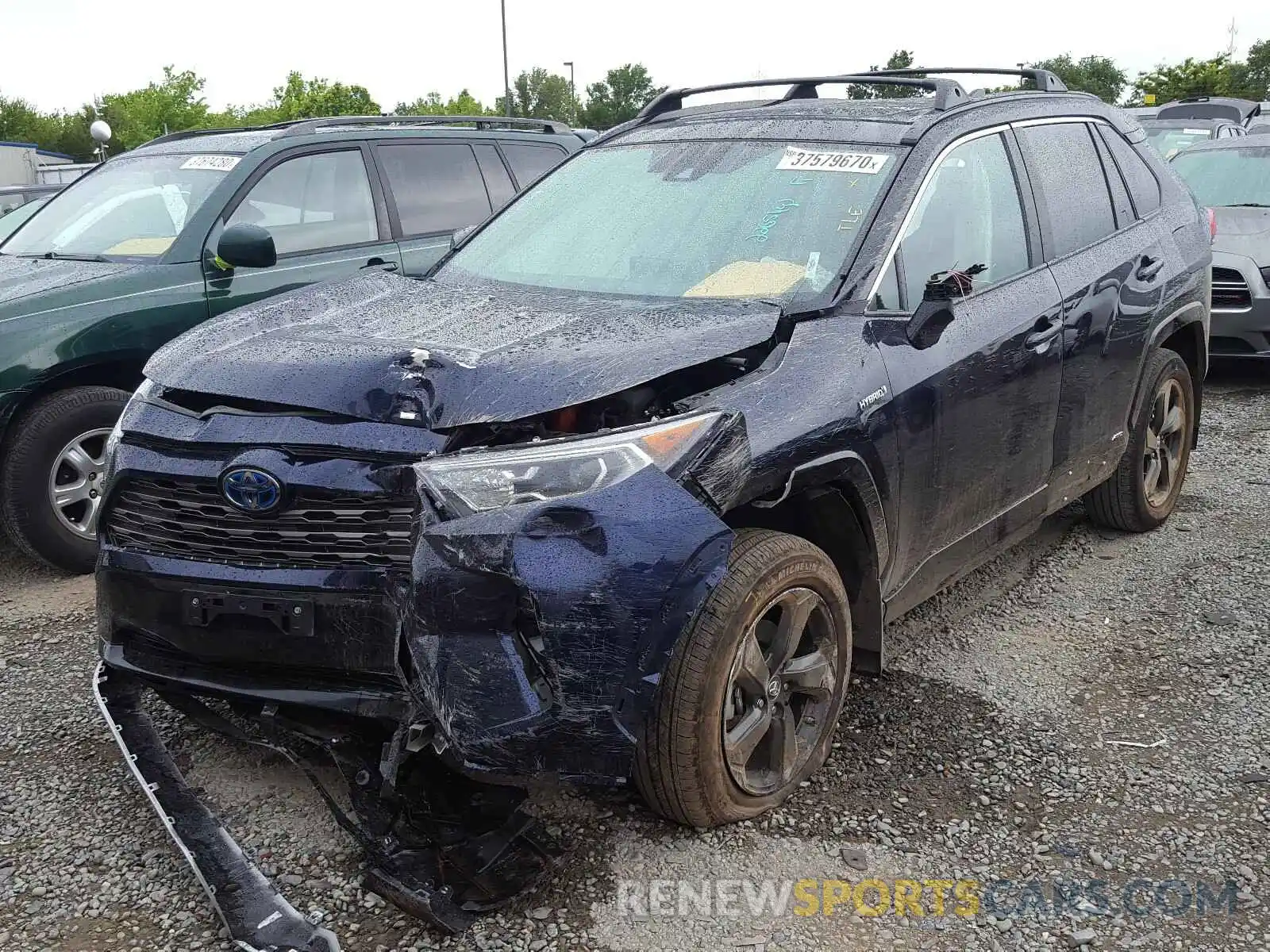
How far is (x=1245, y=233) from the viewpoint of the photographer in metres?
8.48

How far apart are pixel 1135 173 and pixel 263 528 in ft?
12.7

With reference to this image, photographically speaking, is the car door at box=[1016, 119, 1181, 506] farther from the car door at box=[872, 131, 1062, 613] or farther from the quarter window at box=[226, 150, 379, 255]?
the quarter window at box=[226, 150, 379, 255]

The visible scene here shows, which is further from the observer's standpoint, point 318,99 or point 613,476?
point 318,99

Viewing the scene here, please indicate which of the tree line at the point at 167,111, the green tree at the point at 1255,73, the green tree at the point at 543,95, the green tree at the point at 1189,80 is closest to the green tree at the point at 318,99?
the tree line at the point at 167,111

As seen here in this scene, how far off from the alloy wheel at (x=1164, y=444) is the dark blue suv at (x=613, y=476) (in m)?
1.18

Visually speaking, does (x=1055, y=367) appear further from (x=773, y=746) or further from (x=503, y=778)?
(x=503, y=778)

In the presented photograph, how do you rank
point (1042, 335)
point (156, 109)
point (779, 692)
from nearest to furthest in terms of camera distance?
point (779, 692)
point (1042, 335)
point (156, 109)

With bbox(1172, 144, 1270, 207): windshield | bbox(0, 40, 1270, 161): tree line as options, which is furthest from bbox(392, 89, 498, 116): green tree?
bbox(1172, 144, 1270, 207): windshield

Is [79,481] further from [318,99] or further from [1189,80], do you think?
[1189,80]

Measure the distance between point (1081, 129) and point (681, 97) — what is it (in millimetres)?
1594

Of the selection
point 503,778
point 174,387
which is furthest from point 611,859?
point 174,387

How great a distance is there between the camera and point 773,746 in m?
3.01

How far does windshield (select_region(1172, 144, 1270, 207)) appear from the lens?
9.32 m

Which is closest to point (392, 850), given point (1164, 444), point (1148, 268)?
point (1148, 268)
